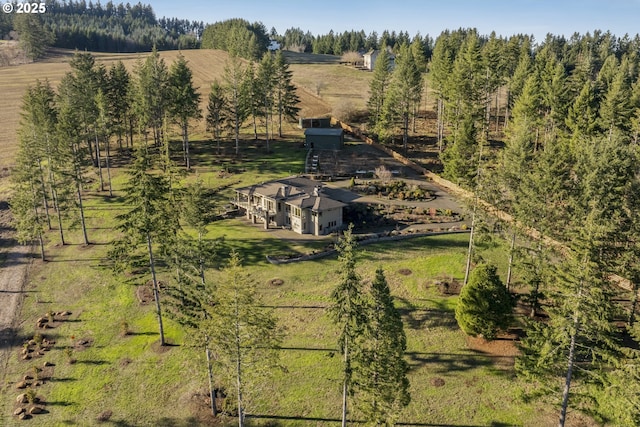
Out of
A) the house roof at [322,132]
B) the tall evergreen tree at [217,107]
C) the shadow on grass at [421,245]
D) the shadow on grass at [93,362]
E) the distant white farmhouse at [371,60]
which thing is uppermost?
the distant white farmhouse at [371,60]

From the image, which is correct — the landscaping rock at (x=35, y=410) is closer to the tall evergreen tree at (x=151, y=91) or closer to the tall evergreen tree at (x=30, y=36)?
the tall evergreen tree at (x=151, y=91)

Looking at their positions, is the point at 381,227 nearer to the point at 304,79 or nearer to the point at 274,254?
the point at 274,254

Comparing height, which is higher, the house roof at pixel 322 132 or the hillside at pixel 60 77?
the hillside at pixel 60 77

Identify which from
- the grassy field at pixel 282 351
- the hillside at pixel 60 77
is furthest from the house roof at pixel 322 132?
the grassy field at pixel 282 351

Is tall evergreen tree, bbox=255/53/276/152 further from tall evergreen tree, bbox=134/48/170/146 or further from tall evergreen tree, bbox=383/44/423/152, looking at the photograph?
tall evergreen tree, bbox=383/44/423/152

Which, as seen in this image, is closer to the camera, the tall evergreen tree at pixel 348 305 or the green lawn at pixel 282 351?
the tall evergreen tree at pixel 348 305

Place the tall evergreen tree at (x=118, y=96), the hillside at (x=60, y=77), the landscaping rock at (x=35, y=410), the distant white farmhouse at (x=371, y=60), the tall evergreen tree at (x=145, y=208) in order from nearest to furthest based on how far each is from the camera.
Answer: the landscaping rock at (x=35, y=410) < the tall evergreen tree at (x=145, y=208) < the tall evergreen tree at (x=118, y=96) < the hillside at (x=60, y=77) < the distant white farmhouse at (x=371, y=60)

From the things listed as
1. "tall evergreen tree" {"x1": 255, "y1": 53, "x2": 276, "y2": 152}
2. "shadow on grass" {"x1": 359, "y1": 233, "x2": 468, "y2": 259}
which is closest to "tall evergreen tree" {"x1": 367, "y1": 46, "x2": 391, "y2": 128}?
"tall evergreen tree" {"x1": 255, "y1": 53, "x2": 276, "y2": 152}
